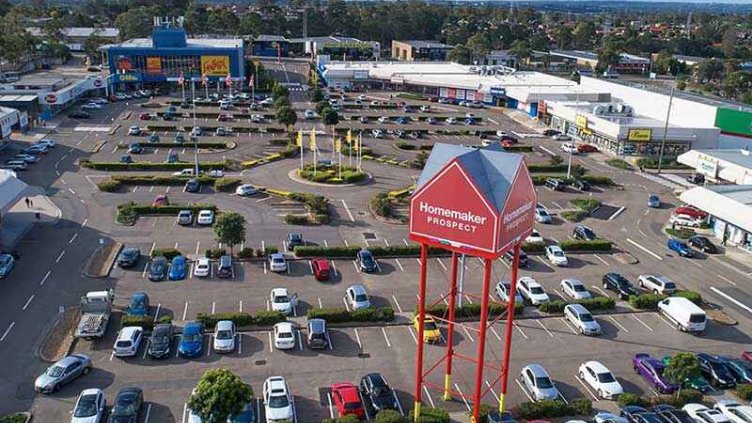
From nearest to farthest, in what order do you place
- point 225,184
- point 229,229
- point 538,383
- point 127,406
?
point 127,406 < point 538,383 < point 229,229 < point 225,184

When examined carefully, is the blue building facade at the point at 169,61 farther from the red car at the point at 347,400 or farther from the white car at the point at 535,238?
the red car at the point at 347,400

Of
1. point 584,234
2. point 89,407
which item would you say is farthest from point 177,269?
point 584,234

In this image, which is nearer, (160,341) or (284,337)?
(160,341)

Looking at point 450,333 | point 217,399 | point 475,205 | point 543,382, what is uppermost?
point 475,205

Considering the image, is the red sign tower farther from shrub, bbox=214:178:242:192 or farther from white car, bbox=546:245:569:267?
shrub, bbox=214:178:242:192

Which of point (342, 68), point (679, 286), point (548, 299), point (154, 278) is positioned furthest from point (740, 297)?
point (342, 68)

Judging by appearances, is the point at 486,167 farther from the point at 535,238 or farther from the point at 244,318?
the point at 535,238

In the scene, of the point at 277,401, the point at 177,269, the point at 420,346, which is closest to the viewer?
the point at 420,346
